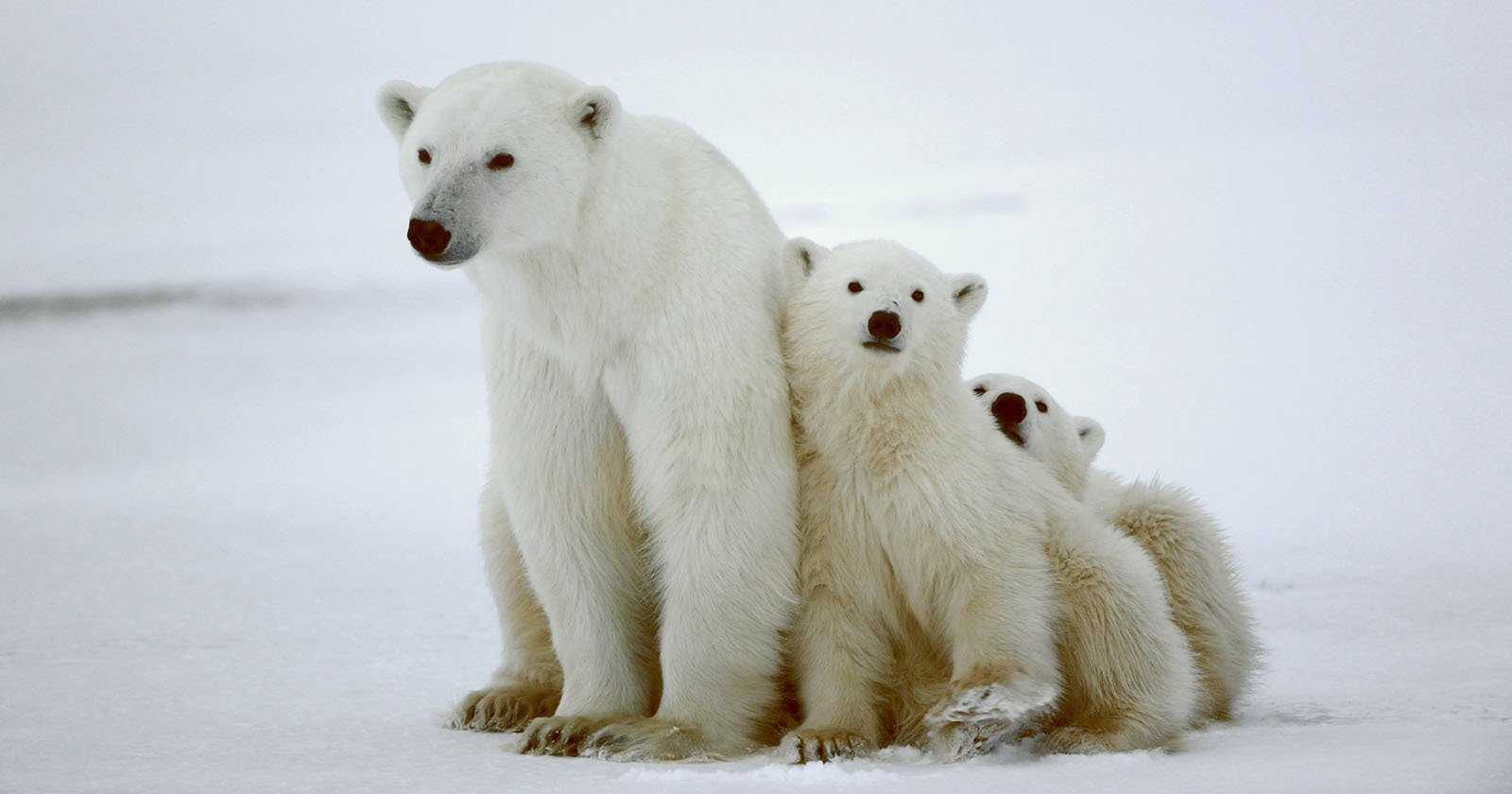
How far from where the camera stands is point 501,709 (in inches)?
195

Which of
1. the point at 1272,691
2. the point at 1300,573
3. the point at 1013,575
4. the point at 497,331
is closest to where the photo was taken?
the point at 1013,575

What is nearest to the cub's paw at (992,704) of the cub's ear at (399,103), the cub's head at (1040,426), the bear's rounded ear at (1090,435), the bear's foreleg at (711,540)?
the bear's foreleg at (711,540)

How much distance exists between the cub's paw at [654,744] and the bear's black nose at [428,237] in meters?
1.34

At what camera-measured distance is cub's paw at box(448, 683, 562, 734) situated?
492 cm

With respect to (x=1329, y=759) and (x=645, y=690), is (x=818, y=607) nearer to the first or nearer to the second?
(x=645, y=690)

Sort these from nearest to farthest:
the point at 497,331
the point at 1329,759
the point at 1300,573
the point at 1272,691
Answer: the point at 1329,759 → the point at 497,331 → the point at 1272,691 → the point at 1300,573

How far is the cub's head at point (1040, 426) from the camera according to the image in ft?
16.4

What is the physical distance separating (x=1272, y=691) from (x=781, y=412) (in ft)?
6.18

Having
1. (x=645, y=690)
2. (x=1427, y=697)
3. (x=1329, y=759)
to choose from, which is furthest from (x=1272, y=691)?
(x=645, y=690)

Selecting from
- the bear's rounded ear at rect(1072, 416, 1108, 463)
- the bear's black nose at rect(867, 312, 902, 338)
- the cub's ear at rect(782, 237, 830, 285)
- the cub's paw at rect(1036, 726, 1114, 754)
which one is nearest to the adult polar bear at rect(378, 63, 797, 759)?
the cub's ear at rect(782, 237, 830, 285)

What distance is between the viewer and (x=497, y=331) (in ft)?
15.5

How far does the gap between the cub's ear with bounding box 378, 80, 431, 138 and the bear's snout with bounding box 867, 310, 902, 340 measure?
1.35m

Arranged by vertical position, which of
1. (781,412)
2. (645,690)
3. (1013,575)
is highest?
(781,412)

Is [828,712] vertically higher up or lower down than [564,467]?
lower down
